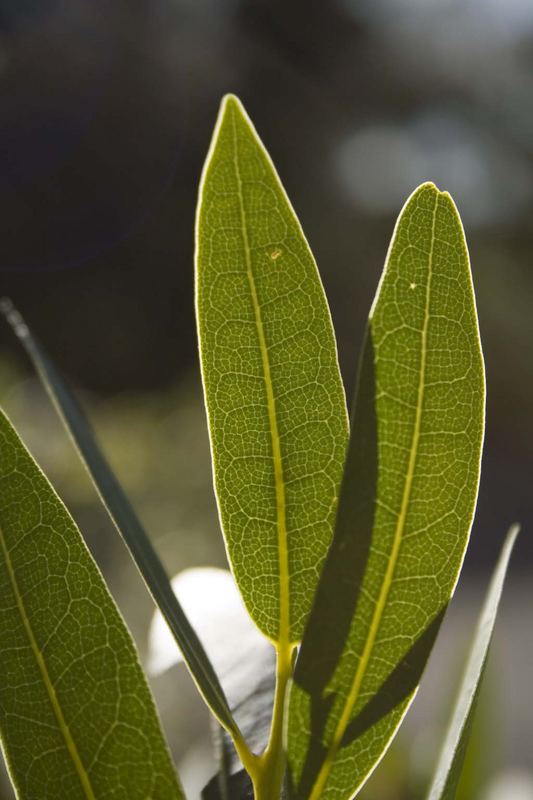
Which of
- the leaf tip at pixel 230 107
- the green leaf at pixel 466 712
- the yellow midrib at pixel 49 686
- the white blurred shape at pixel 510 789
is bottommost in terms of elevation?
the white blurred shape at pixel 510 789

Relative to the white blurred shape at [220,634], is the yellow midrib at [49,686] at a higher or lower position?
higher

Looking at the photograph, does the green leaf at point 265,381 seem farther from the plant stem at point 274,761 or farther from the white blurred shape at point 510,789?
the white blurred shape at point 510,789

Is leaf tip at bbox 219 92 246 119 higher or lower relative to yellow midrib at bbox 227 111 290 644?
higher

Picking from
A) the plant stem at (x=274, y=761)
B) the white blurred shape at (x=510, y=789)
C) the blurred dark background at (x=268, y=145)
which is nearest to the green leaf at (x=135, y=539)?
the plant stem at (x=274, y=761)

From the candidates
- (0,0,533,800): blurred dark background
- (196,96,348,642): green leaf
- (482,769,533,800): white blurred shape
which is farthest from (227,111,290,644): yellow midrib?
(0,0,533,800): blurred dark background

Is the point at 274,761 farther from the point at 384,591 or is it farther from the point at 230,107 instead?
the point at 230,107

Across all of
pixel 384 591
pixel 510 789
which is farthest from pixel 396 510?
pixel 510 789

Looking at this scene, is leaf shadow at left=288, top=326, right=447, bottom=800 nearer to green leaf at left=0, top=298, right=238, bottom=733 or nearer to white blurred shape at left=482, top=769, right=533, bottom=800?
green leaf at left=0, top=298, right=238, bottom=733
